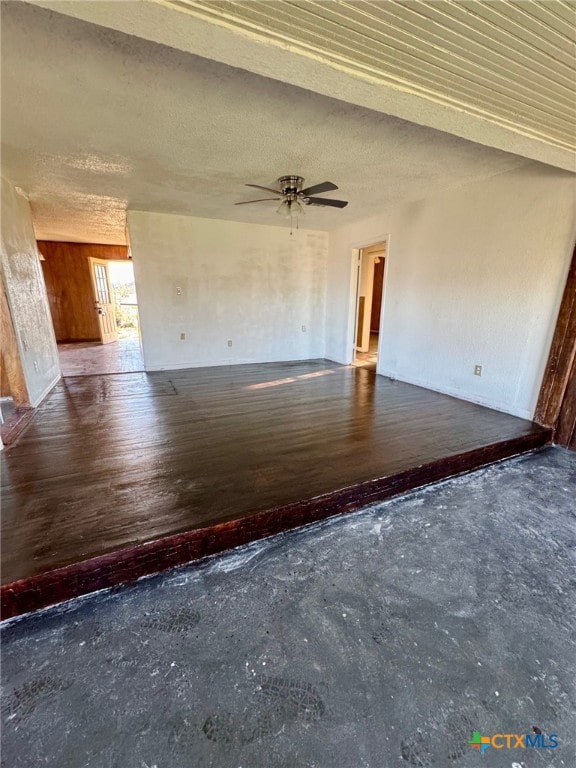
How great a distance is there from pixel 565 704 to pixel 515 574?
596 mm

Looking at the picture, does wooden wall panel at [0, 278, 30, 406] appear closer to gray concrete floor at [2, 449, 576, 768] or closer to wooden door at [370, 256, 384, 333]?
gray concrete floor at [2, 449, 576, 768]

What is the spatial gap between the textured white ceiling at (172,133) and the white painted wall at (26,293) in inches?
14.2

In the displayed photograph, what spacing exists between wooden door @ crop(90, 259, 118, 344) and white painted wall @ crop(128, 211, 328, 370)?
11.7ft

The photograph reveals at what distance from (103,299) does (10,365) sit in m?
5.33

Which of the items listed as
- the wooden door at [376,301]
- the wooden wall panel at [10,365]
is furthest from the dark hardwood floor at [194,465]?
the wooden door at [376,301]

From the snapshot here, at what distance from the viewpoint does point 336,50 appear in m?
1.38

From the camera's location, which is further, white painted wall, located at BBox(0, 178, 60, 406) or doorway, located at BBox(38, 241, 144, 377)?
doorway, located at BBox(38, 241, 144, 377)

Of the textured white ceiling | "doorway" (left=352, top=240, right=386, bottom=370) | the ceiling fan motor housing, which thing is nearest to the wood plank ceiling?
the textured white ceiling

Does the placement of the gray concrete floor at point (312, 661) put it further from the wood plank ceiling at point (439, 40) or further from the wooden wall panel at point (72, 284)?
the wooden wall panel at point (72, 284)

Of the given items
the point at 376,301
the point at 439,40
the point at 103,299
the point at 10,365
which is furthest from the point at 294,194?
the point at 376,301

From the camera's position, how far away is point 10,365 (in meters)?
3.26

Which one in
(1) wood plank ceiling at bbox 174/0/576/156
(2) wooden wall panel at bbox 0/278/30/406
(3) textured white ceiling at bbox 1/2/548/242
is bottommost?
(2) wooden wall panel at bbox 0/278/30/406

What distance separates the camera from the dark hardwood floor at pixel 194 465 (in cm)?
158

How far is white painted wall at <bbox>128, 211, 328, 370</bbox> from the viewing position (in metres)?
4.96
